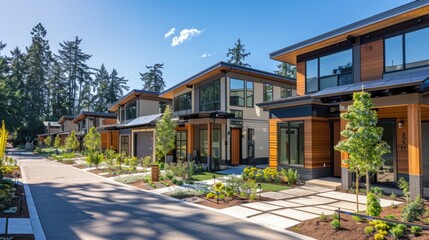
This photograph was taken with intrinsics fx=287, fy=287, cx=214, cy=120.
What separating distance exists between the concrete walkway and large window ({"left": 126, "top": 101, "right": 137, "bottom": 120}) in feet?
69.2

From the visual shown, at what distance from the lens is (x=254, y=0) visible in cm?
1577

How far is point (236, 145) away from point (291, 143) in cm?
600

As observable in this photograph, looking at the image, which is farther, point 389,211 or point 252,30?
point 252,30

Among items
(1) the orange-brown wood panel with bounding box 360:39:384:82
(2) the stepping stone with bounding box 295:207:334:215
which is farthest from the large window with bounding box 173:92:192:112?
(2) the stepping stone with bounding box 295:207:334:215

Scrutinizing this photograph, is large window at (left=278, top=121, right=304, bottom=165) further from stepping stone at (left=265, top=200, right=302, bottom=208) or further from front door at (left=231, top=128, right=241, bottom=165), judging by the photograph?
front door at (left=231, top=128, right=241, bottom=165)

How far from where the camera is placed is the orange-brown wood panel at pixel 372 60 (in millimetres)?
11477

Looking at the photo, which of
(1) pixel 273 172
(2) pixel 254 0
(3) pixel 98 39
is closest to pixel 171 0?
(2) pixel 254 0

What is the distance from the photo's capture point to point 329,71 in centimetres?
1367

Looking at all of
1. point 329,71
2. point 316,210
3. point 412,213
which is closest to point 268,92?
point 329,71

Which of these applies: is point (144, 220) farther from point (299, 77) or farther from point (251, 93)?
point (251, 93)

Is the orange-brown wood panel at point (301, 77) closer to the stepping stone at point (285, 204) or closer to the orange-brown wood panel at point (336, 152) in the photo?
the orange-brown wood panel at point (336, 152)

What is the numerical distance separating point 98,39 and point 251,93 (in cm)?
1154

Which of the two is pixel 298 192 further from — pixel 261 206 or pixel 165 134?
pixel 165 134

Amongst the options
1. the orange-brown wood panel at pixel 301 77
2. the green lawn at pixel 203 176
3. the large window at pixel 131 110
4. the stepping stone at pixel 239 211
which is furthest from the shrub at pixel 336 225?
the large window at pixel 131 110
